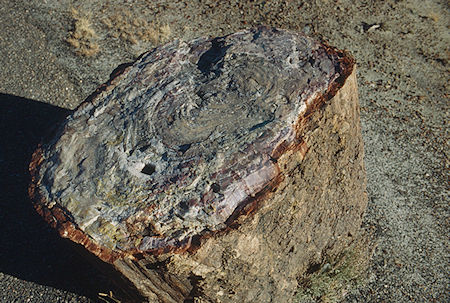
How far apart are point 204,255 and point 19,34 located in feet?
15.7

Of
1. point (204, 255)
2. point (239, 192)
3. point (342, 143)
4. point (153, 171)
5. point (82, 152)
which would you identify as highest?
point (82, 152)

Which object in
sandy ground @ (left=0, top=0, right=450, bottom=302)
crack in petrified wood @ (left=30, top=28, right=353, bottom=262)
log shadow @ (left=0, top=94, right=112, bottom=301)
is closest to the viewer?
crack in petrified wood @ (left=30, top=28, right=353, bottom=262)

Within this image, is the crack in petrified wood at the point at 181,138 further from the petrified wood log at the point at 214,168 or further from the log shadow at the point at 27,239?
the log shadow at the point at 27,239

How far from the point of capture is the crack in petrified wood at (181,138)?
2633mm

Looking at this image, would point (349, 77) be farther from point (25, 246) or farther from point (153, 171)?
point (25, 246)

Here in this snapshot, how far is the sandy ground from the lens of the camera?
387cm

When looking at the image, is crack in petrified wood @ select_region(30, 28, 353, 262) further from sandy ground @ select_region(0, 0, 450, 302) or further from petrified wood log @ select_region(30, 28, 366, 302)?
sandy ground @ select_region(0, 0, 450, 302)

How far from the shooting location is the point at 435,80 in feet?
19.9

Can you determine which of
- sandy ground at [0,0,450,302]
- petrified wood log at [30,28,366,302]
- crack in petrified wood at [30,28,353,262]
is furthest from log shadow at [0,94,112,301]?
petrified wood log at [30,28,366,302]

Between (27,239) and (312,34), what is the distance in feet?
15.3

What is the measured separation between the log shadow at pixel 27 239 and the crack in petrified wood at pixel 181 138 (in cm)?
55

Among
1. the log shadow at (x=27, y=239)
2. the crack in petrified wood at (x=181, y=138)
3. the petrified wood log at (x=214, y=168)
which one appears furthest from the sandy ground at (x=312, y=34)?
the crack in petrified wood at (x=181, y=138)

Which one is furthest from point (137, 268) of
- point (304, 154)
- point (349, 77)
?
point (349, 77)

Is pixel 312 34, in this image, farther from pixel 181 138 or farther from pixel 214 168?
pixel 214 168
